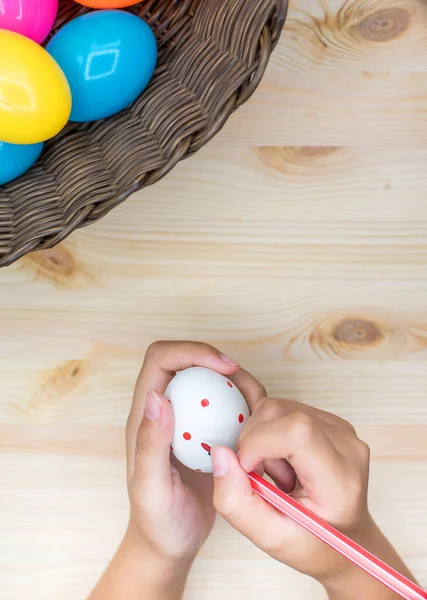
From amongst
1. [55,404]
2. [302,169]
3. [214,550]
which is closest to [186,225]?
[302,169]

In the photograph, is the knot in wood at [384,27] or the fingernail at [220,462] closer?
the fingernail at [220,462]

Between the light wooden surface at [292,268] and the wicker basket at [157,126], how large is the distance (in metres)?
0.11

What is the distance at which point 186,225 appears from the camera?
846 millimetres

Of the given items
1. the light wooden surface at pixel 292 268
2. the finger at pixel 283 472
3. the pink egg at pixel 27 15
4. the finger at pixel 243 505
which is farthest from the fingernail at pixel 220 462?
the pink egg at pixel 27 15

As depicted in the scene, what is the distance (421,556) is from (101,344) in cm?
45

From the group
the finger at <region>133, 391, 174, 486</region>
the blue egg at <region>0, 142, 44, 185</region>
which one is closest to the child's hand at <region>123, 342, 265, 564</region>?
the finger at <region>133, 391, 174, 486</region>

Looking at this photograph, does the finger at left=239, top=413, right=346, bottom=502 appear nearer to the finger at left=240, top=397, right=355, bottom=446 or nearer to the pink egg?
the finger at left=240, top=397, right=355, bottom=446

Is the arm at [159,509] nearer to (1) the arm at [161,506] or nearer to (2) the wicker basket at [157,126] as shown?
(1) the arm at [161,506]

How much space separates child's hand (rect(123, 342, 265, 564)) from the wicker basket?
189mm

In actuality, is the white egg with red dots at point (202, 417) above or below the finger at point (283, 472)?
above

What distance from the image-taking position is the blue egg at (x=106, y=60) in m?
0.74

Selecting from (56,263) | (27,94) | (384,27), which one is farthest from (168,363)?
(384,27)

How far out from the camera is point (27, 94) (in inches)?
27.5

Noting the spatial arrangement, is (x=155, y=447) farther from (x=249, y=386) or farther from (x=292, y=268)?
(x=292, y=268)
